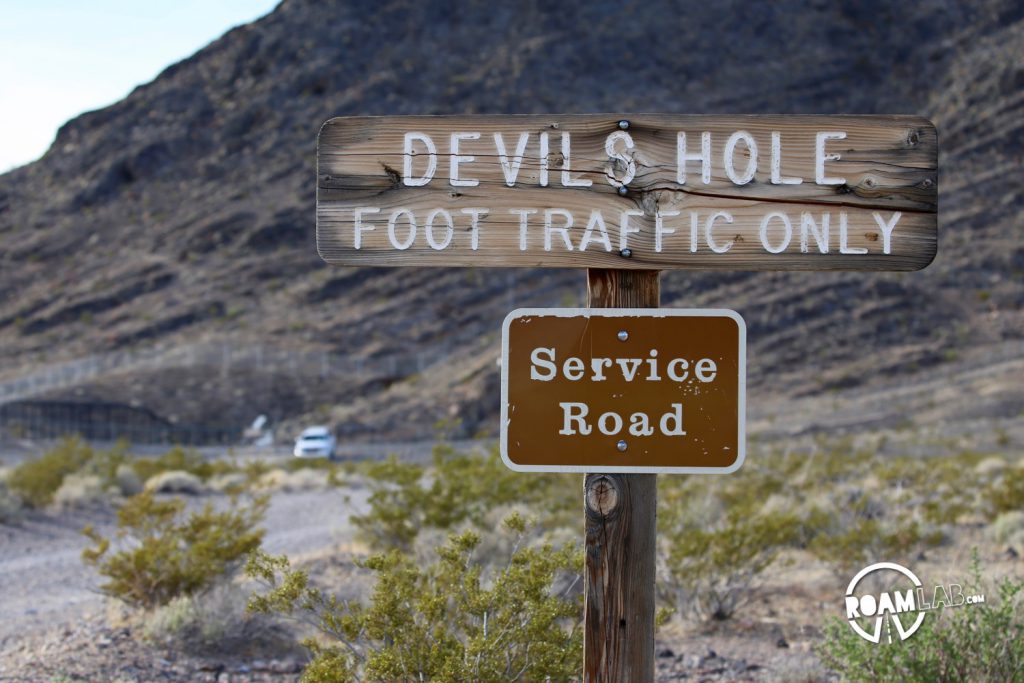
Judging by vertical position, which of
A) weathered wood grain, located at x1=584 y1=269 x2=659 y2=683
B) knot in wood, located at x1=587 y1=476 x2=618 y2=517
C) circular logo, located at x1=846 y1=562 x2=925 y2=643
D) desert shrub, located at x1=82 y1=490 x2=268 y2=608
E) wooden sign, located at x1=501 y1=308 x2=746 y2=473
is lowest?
desert shrub, located at x1=82 y1=490 x2=268 y2=608

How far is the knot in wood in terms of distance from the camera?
3.20 meters

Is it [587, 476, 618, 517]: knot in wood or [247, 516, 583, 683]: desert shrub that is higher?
[587, 476, 618, 517]: knot in wood

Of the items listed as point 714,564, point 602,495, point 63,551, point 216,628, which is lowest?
point 63,551

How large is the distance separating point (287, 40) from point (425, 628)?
6804 cm

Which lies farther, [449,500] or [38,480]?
[38,480]

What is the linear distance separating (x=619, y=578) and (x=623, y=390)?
0.54 metres

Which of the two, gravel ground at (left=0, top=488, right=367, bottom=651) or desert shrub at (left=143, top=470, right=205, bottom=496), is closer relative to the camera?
gravel ground at (left=0, top=488, right=367, bottom=651)

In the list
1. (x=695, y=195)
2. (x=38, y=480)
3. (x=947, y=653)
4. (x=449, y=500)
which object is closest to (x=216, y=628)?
(x=449, y=500)

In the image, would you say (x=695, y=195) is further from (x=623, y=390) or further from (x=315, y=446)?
(x=315, y=446)

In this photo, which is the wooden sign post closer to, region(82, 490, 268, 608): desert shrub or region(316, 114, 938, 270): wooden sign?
region(316, 114, 938, 270): wooden sign

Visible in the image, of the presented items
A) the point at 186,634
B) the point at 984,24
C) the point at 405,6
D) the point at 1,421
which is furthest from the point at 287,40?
the point at 186,634

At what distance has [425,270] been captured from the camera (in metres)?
51.8

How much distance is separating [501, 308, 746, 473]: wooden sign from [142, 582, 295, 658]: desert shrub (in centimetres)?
430

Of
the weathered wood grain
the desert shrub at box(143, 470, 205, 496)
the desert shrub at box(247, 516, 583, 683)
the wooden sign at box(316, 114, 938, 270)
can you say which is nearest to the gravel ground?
the desert shrub at box(143, 470, 205, 496)
